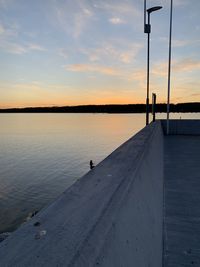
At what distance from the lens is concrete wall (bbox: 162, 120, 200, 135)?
20172mm

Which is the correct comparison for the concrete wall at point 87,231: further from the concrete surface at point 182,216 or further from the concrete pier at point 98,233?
the concrete surface at point 182,216

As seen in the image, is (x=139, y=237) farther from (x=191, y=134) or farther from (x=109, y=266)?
(x=191, y=134)

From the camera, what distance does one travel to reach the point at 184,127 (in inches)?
808

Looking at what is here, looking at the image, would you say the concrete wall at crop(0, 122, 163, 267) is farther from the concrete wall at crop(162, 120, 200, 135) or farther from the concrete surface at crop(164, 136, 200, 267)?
the concrete wall at crop(162, 120, 200, 135)

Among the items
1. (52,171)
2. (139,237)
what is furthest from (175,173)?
(52,171)

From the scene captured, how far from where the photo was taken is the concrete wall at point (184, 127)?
20.2m

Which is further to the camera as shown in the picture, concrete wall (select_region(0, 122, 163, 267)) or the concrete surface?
Answer: the concrete surface

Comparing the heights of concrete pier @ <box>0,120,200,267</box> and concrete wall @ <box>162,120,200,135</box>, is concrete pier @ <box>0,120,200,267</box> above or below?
above

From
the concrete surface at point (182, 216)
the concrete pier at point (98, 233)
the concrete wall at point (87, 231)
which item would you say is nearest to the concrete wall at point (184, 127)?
the concrete surface at point (182, 216)

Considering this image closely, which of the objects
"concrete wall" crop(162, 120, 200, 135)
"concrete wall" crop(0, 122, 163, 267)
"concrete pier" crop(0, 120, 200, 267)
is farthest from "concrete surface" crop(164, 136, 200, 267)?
"concrete wall" crop(162, 120, 200, 135)

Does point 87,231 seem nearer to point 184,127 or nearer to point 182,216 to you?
point 182,216

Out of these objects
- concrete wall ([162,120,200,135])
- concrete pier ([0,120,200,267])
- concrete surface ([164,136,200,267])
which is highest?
concrete pier ([0,120,200,267])

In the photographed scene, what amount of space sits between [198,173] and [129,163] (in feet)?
17.0

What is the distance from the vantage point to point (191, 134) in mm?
20250
